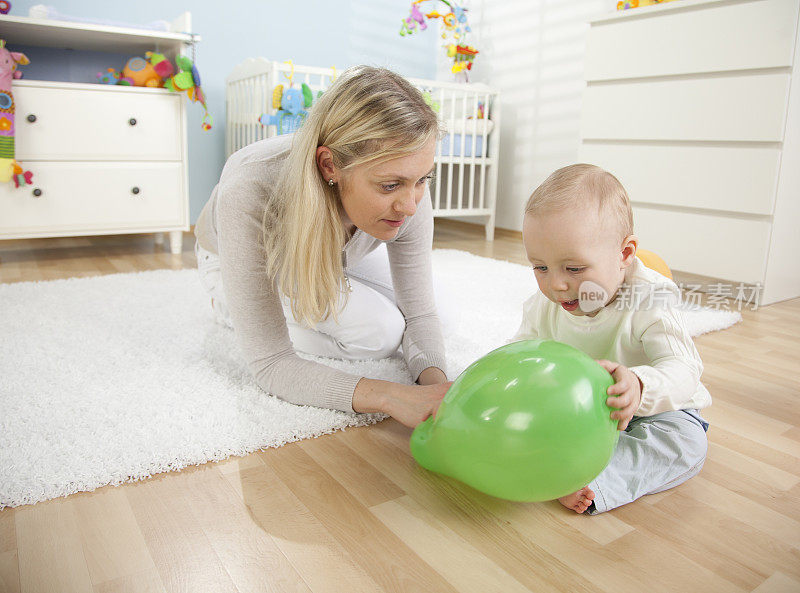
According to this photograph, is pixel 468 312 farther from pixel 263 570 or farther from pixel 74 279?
pixel 74 279

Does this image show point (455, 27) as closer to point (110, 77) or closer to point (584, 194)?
point (110, 77)

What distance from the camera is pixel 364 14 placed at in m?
3.52

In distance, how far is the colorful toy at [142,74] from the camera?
8.07 ft

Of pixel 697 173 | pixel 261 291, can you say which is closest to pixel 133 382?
pixel 261 291

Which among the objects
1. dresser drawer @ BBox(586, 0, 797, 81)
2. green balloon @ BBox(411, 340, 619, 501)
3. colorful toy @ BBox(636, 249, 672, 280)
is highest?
dresser drawer @ BBox(586, 0, 797, 81)

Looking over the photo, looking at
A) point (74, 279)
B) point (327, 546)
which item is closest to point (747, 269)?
point (327, 546)

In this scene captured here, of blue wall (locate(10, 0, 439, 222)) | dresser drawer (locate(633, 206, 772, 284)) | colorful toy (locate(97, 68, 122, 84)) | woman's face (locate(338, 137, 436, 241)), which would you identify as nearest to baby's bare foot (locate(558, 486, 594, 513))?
woman's face (locate(338, 137, 436, 241))

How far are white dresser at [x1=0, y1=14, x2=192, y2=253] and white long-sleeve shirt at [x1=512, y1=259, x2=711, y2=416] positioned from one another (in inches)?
78.2

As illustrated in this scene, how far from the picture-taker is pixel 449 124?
3.06 meters

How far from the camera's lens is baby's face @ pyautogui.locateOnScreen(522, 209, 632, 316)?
849mm

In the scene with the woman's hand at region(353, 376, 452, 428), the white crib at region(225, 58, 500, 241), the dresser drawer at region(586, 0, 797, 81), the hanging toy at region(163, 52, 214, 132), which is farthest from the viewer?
the white crib at region(225, 58, 500, 241)

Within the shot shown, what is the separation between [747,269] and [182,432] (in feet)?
6.11

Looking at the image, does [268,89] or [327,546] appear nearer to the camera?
[327,546]

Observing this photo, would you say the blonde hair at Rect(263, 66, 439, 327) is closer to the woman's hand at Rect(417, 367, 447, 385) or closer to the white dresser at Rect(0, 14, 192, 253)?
the woman's hand at Rect(417, 367, 447, 385)
